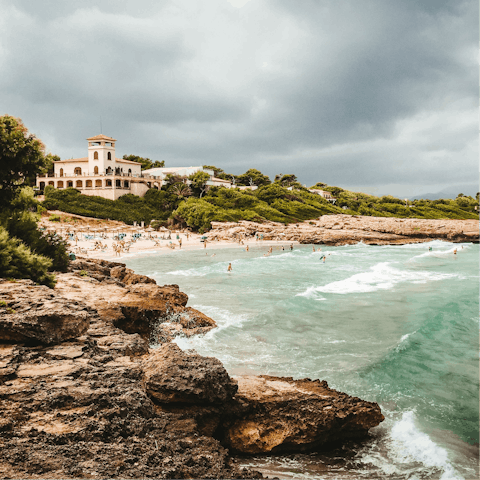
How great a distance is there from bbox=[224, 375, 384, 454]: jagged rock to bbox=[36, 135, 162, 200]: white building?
69990 mm

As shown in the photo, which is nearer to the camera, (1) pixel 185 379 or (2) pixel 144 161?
(1) pixel 185 379

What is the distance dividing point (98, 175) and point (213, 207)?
24.0 m

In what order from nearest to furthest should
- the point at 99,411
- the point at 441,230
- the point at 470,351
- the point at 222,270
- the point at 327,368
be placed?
the point at 99,411 → the point at 327,368 → the point at 470,351 → the point at 222,270 → the point at 441,230

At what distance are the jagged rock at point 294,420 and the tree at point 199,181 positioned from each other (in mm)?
73837

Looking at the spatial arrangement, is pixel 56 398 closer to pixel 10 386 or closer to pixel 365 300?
pixel 10 386

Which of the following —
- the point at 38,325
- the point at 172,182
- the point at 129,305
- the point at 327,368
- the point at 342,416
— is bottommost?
the point at 327,368

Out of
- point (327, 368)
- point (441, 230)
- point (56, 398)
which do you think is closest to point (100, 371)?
point (56, 398)

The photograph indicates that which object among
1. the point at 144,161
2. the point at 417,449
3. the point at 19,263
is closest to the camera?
the point at 417,449

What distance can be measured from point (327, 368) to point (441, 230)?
219ft

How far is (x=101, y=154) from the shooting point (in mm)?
71438

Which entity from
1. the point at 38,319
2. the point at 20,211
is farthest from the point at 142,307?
the point at 20,211

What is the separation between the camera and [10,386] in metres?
4.99

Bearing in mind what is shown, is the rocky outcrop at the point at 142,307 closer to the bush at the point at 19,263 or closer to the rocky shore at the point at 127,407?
the bush at the point at 19,263

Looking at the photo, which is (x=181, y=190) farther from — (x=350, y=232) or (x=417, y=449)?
(x=417, y=449)
